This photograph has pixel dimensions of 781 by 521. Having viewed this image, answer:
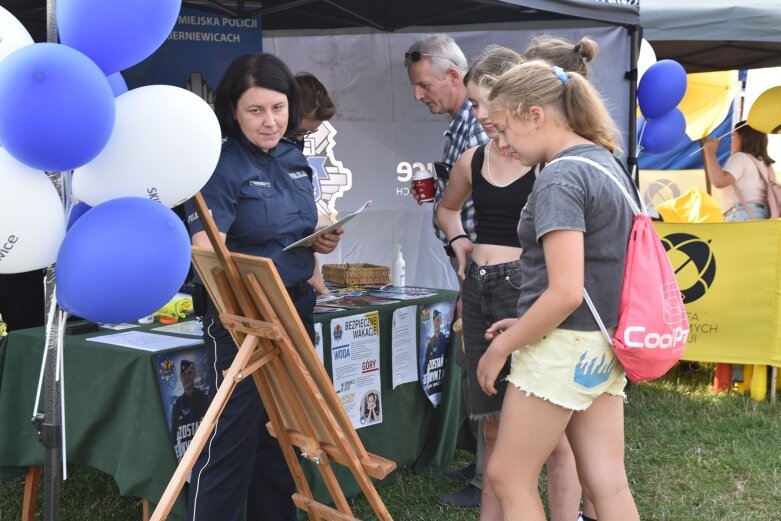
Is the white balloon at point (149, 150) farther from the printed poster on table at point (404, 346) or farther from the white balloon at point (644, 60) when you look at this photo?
the white balloon at point (644, 60)

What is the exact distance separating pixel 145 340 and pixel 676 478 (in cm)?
230

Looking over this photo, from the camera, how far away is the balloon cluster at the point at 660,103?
4.35 metres


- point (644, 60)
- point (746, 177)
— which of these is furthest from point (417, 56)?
point (746, 177)

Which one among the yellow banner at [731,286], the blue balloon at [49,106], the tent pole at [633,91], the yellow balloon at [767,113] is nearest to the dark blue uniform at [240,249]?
the blue balloon at [49,106]

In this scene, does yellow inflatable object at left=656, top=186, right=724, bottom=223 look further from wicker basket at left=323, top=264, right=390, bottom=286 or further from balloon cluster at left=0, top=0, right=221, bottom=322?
balloon cluster at left=0, top=0, right=221, bottom=322

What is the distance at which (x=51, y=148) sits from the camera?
144 cm

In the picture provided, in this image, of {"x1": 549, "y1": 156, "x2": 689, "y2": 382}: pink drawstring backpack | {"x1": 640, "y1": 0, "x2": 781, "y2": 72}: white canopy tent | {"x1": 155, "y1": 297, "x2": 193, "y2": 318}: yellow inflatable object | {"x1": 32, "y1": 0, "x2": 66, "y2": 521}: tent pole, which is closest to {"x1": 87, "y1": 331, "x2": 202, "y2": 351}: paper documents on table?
{"x1": 155, "y1": 297, "x2": 193, "y2": 318}: yellow inflatable object

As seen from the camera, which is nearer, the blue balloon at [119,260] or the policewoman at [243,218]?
the blue balloon at [119,260]

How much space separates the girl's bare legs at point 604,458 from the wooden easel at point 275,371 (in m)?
0.48

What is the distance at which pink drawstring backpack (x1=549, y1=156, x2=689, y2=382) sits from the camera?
192 cm

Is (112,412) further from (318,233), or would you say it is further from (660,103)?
(660,103)

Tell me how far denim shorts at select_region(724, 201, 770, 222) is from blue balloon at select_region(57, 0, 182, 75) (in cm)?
460

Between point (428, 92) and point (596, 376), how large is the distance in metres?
1.64

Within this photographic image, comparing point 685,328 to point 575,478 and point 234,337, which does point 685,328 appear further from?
point 234,337
